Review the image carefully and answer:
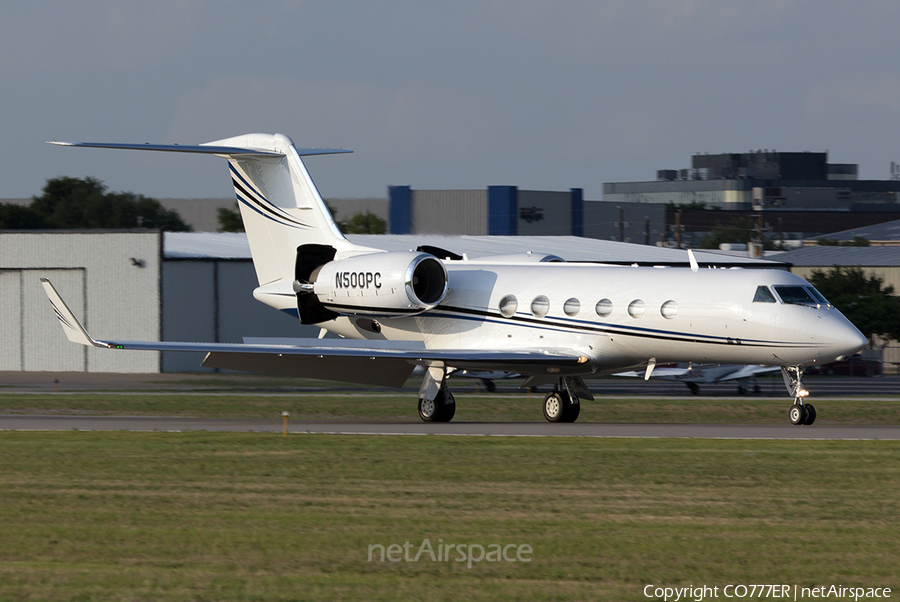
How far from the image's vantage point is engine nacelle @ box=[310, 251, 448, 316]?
76.6 ft

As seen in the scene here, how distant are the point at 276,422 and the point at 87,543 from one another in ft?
44.6

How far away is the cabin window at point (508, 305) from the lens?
23.4 metres

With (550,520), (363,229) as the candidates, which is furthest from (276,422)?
(363,229)

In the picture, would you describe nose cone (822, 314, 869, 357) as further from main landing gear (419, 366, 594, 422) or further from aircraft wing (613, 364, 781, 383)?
aircraft wing (613, 364, 781, 383)

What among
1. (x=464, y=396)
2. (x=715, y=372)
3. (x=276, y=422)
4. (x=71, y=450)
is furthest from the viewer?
(x=715, y=372)

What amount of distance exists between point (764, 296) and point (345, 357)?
797 cm

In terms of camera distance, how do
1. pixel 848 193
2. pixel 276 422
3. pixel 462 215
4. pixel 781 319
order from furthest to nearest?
pixel 848 193 → pixel 462 215 → pixel 276 422 → pixel 781 319

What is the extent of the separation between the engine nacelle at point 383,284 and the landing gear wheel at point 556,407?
121 inches

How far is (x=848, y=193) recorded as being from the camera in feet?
502

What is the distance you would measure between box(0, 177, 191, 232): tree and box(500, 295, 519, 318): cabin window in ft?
205

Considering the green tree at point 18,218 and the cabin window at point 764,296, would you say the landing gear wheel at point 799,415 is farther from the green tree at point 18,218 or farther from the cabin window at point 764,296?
the green tree at point 18,218

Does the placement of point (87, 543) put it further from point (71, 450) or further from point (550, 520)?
point (71, 450)

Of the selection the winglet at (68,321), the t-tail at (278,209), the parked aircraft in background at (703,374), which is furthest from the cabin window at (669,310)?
the parked aircraft in background at (703,374)

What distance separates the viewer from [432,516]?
11.2m
